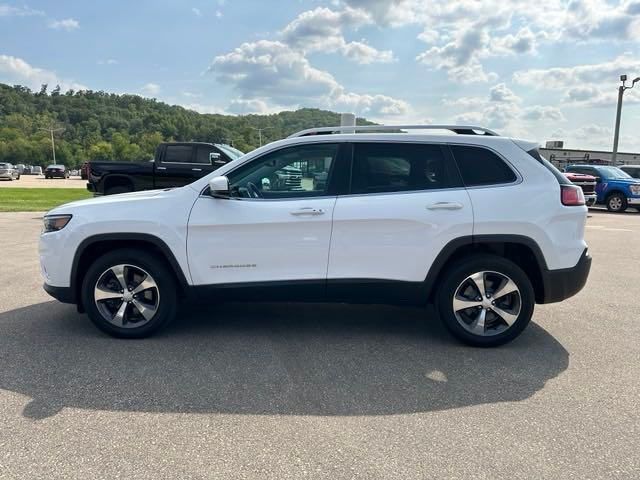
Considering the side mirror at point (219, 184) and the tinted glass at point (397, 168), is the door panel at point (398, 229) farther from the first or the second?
the side mirror at point (219, 184)

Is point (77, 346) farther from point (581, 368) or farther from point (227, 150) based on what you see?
point (227, 150)

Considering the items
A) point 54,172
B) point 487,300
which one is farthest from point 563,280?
point 54,172

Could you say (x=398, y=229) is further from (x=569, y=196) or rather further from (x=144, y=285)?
(x=144, y=285)

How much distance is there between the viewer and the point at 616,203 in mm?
18250

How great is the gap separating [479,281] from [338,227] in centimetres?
130

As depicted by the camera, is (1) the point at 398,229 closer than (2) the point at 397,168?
Yes

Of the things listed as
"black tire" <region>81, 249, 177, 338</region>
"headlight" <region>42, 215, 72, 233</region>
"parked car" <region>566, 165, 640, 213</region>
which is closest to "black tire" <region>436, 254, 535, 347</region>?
"black tire" <region>81, 249, 177, 338</region>

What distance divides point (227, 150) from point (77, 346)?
8973 millimetres

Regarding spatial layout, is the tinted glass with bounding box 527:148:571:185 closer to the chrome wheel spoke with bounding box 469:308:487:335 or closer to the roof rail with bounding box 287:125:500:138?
the roof rail with bounding box 287:125:500:138

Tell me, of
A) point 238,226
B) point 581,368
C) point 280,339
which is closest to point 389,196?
point 238,226

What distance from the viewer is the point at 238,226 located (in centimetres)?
417

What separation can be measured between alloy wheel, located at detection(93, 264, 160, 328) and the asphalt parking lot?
229mm

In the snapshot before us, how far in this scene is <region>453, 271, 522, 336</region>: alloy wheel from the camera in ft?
13.8

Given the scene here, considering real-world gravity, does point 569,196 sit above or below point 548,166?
below
